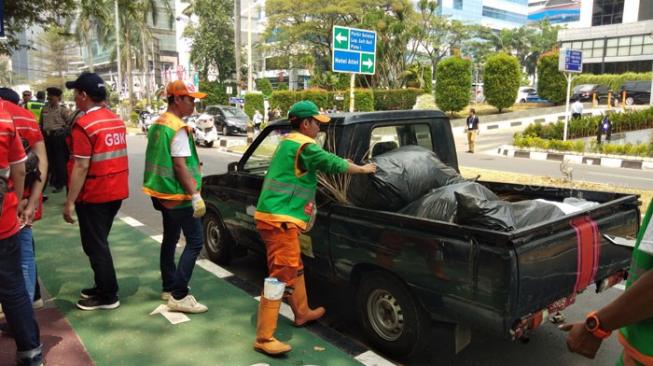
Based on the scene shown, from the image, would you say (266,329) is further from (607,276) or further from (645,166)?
(645,166)

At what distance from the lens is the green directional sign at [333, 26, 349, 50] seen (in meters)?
15.1

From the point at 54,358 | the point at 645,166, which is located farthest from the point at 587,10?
the point at 54,358

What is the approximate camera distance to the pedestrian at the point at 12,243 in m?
2.67

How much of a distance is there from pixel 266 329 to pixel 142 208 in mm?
5776

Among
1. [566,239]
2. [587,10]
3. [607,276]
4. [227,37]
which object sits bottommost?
[607,276]

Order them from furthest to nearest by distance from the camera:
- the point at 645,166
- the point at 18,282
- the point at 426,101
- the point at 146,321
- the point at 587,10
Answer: the point at 587,10
the point at 426,101
the point at 645,166
the point at 146,321
the point at 18,282

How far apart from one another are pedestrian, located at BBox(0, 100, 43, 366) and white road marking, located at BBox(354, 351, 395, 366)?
1.99 meters

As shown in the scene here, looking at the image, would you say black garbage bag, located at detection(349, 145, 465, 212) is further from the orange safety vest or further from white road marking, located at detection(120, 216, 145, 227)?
white road marking, located at detection(120, 216, 145, 227)

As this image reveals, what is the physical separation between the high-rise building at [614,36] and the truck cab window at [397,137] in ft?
173

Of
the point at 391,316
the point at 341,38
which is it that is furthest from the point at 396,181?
the point at 341,38

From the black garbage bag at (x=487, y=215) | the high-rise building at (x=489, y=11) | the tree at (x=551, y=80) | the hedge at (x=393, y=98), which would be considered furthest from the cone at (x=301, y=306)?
the high-rise building at (x=489, y=11)

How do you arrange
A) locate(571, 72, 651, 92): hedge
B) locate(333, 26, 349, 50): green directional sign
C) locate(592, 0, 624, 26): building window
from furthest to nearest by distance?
locate(592, 0, 624, 26): building window → locate(571, 72, 651, 92): hedge → locate(333, 26, 349, 50): green directional sign

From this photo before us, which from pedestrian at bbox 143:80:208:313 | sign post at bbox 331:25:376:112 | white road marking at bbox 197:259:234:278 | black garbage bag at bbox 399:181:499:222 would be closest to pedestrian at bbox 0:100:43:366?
pedestrian at bbox 143:80:208:313

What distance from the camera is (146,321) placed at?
3.92 metres
